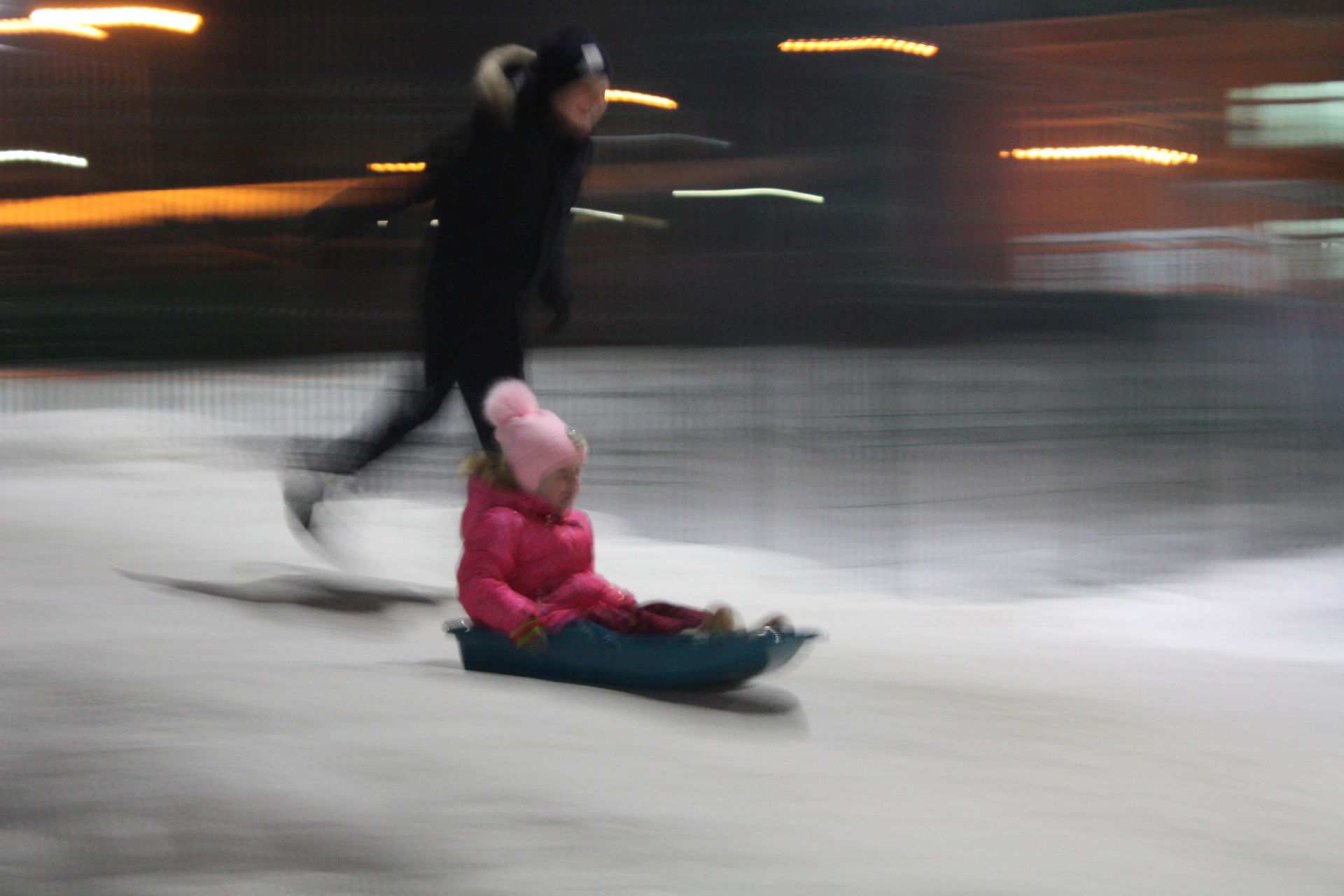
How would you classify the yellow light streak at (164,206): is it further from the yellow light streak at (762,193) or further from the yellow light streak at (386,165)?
the yellow light streak at (762,193)

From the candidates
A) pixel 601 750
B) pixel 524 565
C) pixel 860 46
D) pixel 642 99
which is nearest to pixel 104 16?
pixel 642 99

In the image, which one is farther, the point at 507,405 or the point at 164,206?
the point at 164,206

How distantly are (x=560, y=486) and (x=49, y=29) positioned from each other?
266 inches

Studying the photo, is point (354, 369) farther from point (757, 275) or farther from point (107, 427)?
point (757, 275)

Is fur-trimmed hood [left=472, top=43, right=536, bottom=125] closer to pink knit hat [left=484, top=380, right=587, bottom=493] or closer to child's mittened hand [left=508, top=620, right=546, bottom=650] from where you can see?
pink knit hat [left=484, top=380, right=587, bottom=493]

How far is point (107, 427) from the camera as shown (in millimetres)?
6750

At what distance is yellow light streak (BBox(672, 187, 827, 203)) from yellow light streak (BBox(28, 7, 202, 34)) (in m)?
3.65

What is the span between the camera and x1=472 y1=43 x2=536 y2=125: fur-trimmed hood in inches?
145

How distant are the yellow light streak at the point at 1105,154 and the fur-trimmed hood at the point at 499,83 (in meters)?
3.22

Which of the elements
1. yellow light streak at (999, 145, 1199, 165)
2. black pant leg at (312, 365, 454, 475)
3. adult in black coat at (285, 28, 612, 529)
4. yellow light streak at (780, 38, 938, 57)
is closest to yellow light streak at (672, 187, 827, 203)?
yellow light streak at (780, 38, 938, 57)

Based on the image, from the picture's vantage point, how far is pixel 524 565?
10.4 feet

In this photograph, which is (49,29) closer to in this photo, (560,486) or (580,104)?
(580,104)

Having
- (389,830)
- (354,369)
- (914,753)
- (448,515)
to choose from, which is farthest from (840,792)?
(354,369)

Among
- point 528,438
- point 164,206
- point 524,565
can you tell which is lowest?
point 524,565
